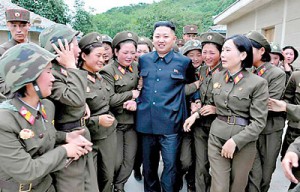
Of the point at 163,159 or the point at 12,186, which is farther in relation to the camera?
the point at 163,159

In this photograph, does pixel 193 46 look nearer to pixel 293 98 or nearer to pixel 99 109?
Answer: pixel 293 98

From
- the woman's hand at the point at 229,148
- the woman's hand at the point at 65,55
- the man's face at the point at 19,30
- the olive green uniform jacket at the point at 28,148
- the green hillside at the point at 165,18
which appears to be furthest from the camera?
the green hillside at the point at 165,18

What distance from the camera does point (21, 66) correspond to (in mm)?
1609

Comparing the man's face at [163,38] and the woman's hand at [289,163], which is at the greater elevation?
the man's face at [163,38]

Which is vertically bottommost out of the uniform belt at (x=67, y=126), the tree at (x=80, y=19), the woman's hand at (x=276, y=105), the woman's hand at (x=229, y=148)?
the woman's hand at (x=229, y=148)

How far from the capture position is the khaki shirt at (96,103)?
102 inches

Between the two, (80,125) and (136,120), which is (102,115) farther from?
(136,120)

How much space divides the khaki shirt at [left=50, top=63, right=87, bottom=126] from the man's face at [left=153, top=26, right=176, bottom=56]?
1159mm

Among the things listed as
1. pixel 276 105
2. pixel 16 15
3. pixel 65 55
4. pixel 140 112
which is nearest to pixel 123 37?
pixel 140 112

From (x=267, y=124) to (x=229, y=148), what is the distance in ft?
2.65

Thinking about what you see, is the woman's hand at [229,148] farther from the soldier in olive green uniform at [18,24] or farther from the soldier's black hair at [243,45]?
the soldier in olive green uniform at [18,24]

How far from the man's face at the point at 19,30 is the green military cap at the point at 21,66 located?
241cm

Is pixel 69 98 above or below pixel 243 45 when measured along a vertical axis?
below

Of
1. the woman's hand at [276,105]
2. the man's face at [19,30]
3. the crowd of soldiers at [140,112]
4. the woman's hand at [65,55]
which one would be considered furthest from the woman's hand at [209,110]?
the man's face at [19,30]
